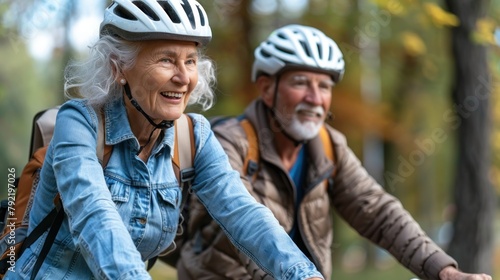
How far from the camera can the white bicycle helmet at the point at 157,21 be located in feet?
11.0

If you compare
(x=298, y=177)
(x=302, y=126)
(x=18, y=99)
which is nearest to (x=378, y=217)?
(x=298, y=177)

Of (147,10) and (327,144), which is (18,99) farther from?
(147,10)

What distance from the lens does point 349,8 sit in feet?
50.9

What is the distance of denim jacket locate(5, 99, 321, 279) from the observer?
3035 mm

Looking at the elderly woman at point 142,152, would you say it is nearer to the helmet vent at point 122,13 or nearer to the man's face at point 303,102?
the helmet vent at point 122,13

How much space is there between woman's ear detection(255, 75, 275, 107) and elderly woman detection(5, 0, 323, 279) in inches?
68.8

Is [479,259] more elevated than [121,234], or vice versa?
[121,234]

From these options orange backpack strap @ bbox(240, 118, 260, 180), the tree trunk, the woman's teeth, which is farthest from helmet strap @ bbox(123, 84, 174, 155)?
the tree trunk

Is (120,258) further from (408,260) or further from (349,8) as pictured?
(349,8)

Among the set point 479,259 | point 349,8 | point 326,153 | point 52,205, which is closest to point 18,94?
point 349,8

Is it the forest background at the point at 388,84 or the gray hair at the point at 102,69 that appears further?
the forest background at the point at 388,84

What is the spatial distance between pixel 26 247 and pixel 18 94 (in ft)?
37.1

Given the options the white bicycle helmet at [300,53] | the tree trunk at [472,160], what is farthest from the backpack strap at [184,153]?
the tree trunk at [472,160]

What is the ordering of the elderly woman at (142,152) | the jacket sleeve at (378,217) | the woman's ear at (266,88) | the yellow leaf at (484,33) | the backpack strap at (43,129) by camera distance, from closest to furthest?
the elderly woman at (142,152) → the backpack strap at (43,129) → the jacket sleeve at (378,217) → the woman's ear at (266,88) → the yellow leaf at (484,33)
